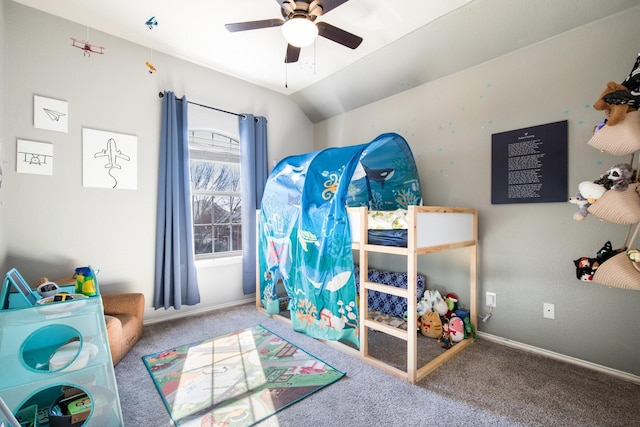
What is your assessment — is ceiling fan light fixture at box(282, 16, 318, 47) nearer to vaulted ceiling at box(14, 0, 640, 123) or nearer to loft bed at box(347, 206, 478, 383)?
vaulted ceiling at box(14, 0, 640, 123)

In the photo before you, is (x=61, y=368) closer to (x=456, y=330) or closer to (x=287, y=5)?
(x=287, y=5)

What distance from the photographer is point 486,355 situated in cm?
214

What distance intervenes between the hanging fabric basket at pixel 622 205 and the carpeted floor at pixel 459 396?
1.01m

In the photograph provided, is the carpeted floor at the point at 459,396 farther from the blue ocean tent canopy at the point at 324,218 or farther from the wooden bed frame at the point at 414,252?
the blue ocean tent canopy at the point at 324,218

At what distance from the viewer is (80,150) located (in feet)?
7.79

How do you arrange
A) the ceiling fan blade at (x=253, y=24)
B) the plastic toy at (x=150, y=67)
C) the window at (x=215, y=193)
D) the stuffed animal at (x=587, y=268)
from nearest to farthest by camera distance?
the stuffed animal at (x=587, y=268) → the ceiling fan blade at (x=253, y=24) → the plastic toy at (x=150, y=67) → the window at (x=215, y=193)

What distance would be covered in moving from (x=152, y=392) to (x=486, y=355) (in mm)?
2233

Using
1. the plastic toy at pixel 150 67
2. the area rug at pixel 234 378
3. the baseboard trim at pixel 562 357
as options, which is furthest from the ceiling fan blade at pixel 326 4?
the baseboard trim at pixel 562 357

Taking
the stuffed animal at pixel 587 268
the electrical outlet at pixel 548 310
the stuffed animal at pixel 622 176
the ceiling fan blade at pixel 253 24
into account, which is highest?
the ceiling fan blade at pixel 253 24

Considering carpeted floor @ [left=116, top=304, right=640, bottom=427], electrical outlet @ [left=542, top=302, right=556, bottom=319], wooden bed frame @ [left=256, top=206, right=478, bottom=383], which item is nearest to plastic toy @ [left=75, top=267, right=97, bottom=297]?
carpeted floor @ [left=116, top=304, right=640, bottom=427]

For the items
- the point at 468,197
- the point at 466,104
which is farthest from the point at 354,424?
the point at 466,104

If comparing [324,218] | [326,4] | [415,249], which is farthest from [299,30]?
[415,249]

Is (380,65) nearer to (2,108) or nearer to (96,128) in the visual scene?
(96,128)

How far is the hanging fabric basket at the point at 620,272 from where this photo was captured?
4.55 ft
